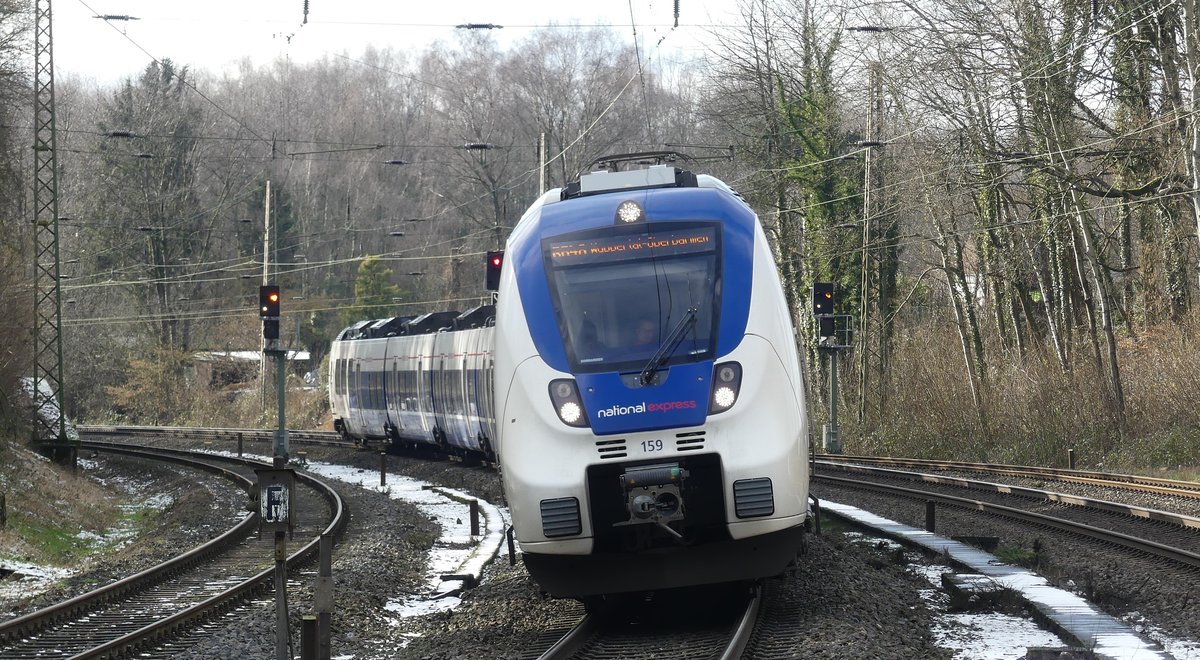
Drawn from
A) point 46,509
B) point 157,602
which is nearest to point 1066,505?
point 157,602

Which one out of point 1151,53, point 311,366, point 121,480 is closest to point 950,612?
point 1151,53

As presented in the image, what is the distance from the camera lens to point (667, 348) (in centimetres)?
1007

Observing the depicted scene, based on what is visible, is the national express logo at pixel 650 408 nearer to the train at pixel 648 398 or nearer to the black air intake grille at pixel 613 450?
the train at pixel 648 398

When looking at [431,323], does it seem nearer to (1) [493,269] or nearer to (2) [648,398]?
(1) [493,269]

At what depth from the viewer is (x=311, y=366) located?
7181 cm

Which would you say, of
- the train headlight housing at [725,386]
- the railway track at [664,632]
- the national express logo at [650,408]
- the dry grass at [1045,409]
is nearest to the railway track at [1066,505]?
the dry grass at [1045,409]

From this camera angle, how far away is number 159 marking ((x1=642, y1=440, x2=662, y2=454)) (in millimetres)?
9711

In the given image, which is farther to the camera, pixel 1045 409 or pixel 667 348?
pixel 1045 409

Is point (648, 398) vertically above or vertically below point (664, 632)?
above

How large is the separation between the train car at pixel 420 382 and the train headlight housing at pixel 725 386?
15.2 m

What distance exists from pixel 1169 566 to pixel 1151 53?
16996 mm

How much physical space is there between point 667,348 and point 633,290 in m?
0.63

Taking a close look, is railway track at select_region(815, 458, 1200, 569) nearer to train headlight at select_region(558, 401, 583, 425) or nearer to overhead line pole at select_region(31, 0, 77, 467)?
train headlight at select_region(558, 401, 583, 425)

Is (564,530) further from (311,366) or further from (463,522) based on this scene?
(311,366)
